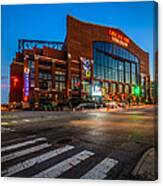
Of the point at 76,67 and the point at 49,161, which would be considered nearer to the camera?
the point at 49,161

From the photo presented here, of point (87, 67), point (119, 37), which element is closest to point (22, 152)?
point (87, 67)

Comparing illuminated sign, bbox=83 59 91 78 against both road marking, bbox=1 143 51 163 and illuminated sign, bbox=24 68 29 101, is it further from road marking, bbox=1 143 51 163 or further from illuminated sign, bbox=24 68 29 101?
road marking, bbox=1 143 51 163

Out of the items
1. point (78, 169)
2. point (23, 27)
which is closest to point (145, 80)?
point (78, 169)

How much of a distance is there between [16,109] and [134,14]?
5.28 ft

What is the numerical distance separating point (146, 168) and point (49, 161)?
36.6 inches

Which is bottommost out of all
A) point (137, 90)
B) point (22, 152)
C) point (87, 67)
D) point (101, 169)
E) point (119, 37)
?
point (101, 169)

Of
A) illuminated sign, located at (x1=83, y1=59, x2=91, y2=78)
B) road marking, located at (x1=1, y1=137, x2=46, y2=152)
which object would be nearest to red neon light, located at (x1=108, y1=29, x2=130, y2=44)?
illuminated sign, located at (x1=83, y1=59, x2=91, y2=78)

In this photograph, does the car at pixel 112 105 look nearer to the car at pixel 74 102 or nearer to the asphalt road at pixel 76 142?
the asphalt road at pixel 76 142

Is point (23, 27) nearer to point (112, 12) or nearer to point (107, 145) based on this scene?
point (112, 12)

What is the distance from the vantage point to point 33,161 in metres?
2.83

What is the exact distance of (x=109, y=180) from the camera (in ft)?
8.96

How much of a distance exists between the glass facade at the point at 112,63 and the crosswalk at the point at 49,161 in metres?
0.86

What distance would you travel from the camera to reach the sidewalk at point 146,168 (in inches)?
106

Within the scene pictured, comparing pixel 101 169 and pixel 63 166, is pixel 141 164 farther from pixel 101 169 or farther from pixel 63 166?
pixel 63 166
